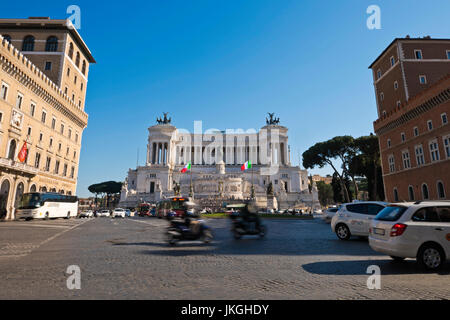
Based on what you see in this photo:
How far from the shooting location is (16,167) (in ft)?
95.8

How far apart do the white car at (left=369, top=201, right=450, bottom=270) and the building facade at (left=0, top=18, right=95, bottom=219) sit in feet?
109

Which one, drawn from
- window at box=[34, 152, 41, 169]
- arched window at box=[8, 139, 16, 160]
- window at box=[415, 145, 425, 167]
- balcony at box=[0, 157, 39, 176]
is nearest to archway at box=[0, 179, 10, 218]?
balcony at box=[0, 157, 39, 176]

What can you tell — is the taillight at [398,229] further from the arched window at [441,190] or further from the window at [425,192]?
the window at [425,192]

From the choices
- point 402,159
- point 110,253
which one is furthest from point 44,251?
point 402,159

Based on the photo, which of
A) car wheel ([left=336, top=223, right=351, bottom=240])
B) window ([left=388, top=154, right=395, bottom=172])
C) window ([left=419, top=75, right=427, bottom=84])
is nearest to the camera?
car wheel ([left=336, top=223, right=351, bottom=240])

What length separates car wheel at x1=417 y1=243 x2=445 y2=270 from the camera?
19.4ft

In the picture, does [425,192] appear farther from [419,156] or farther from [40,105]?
[40,105]

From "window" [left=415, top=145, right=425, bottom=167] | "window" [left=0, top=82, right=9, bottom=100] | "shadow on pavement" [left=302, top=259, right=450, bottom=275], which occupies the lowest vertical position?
"shadow on pavement" [left=302, top=259, right=450, bottom=275]

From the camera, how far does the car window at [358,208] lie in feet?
35.8

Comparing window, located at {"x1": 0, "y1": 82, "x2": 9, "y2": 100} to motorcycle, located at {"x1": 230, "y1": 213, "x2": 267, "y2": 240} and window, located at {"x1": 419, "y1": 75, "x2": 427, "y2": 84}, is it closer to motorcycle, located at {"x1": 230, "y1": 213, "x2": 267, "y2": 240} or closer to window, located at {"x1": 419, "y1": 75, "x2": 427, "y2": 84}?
motorcycle, located at {"x1": 230, "y1": 213, "x2": 267, "y2": 240}

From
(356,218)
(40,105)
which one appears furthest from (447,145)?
(40,105)

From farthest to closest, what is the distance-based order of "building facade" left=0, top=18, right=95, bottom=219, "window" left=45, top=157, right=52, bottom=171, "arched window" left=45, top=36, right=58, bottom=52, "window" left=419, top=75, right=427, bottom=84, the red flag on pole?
"arched window" left=45, top=36, right=58, bottom=52 → "window" left=45, top=157, right=52, bottom=171 → "window" left=419, top=75, right=427, bottom=84 → the red flag on pole → "building facade" left=0, top=18, right=95, bottom=219

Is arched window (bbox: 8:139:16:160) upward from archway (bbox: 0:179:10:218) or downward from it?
upward

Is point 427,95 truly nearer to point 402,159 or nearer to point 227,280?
point 402,159
